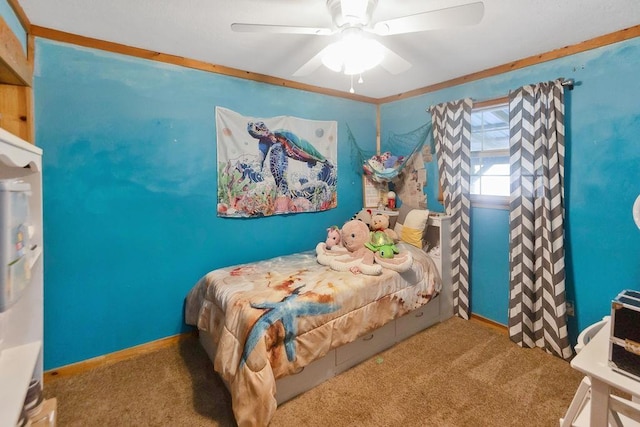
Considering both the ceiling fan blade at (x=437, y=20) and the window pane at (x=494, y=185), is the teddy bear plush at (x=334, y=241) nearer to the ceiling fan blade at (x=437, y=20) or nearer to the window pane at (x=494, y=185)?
the window pane at (x=494, y=185)

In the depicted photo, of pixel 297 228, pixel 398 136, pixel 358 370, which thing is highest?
pixel 398 136

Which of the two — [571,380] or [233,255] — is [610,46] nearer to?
[571,380]

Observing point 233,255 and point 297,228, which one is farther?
point 297,228

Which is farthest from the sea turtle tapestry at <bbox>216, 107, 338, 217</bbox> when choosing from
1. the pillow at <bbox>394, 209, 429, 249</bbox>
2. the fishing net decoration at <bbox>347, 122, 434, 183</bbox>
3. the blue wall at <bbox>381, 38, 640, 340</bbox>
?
the blue wall at <bbox>381, 38, 640, 340</bbox>

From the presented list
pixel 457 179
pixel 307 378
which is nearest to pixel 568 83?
pixel 457 179

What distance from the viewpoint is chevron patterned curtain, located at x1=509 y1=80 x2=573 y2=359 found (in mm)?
2205

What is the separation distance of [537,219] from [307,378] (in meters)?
2.08

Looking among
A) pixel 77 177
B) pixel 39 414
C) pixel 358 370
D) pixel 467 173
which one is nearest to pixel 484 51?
pixel 467 173

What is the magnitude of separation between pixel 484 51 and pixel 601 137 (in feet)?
3.36

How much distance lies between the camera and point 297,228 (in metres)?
3.08

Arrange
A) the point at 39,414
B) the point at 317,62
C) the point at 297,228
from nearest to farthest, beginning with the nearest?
the point at 39,414 < the point at 317,62 < the point at 297,228

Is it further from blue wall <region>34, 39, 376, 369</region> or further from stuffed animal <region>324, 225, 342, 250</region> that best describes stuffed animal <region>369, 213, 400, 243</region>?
blue wall <region>34, 39, 376, 369</region>

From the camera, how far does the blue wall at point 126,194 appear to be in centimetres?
198

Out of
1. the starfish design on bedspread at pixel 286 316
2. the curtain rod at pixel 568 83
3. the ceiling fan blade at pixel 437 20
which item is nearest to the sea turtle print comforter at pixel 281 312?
the starfish design on bedspread at pixel 286 316
